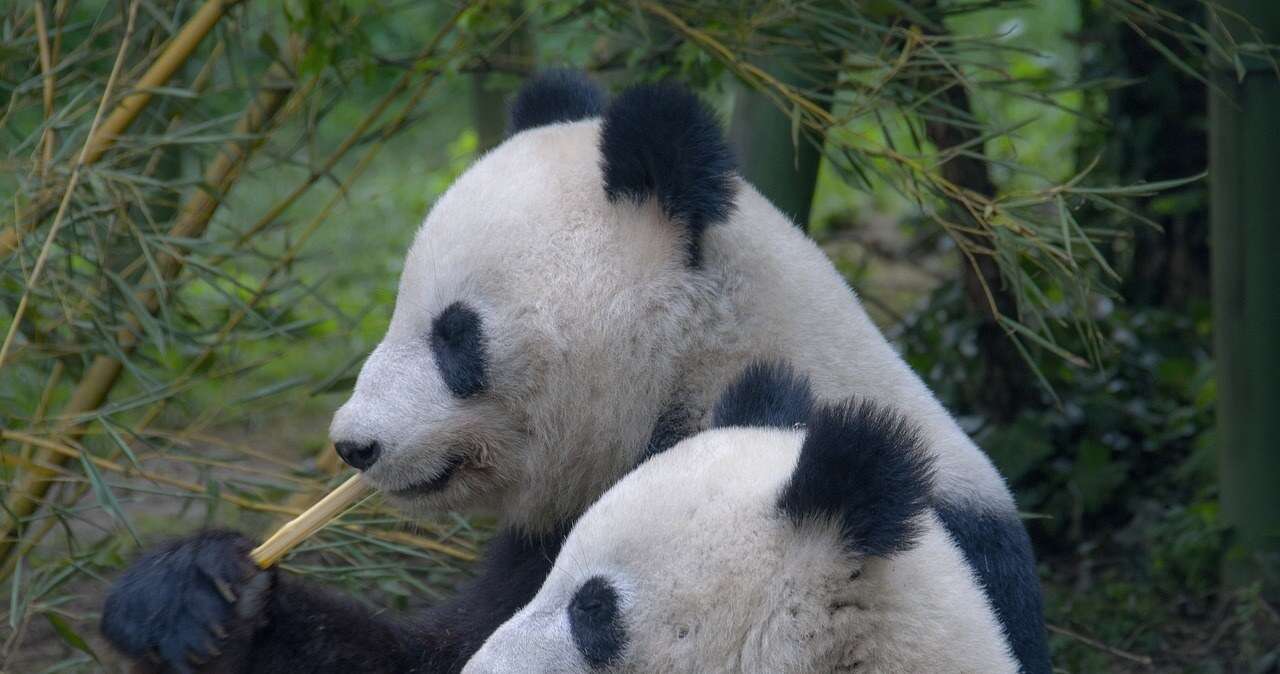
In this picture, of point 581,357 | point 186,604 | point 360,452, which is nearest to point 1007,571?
point 581,357

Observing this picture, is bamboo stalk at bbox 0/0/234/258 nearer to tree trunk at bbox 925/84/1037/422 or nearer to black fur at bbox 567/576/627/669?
black fur at bbox 567/576/627/669

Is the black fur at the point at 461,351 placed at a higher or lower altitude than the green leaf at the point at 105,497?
higher

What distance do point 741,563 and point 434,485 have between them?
834 millimetres

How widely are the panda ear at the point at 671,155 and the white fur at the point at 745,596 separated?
57cm

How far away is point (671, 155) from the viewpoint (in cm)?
257

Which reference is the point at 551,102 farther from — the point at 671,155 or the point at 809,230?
the point at 809,230

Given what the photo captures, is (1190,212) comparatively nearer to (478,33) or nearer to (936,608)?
(478,33)

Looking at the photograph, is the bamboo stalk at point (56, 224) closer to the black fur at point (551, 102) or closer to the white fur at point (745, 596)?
the black fur at point (551, 102)

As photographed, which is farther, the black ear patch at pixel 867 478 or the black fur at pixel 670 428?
the black fur at pixel 670 428

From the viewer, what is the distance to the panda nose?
2643 millimetres

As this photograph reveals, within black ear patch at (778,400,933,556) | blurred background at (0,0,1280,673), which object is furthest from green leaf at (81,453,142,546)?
black ear patch at (778,400,933,556)

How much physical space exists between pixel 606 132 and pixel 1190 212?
3424 mm

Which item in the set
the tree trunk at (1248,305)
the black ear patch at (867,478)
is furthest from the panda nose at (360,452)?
the tree trunk at (1248,305)

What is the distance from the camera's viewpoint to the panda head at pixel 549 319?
2619mm
